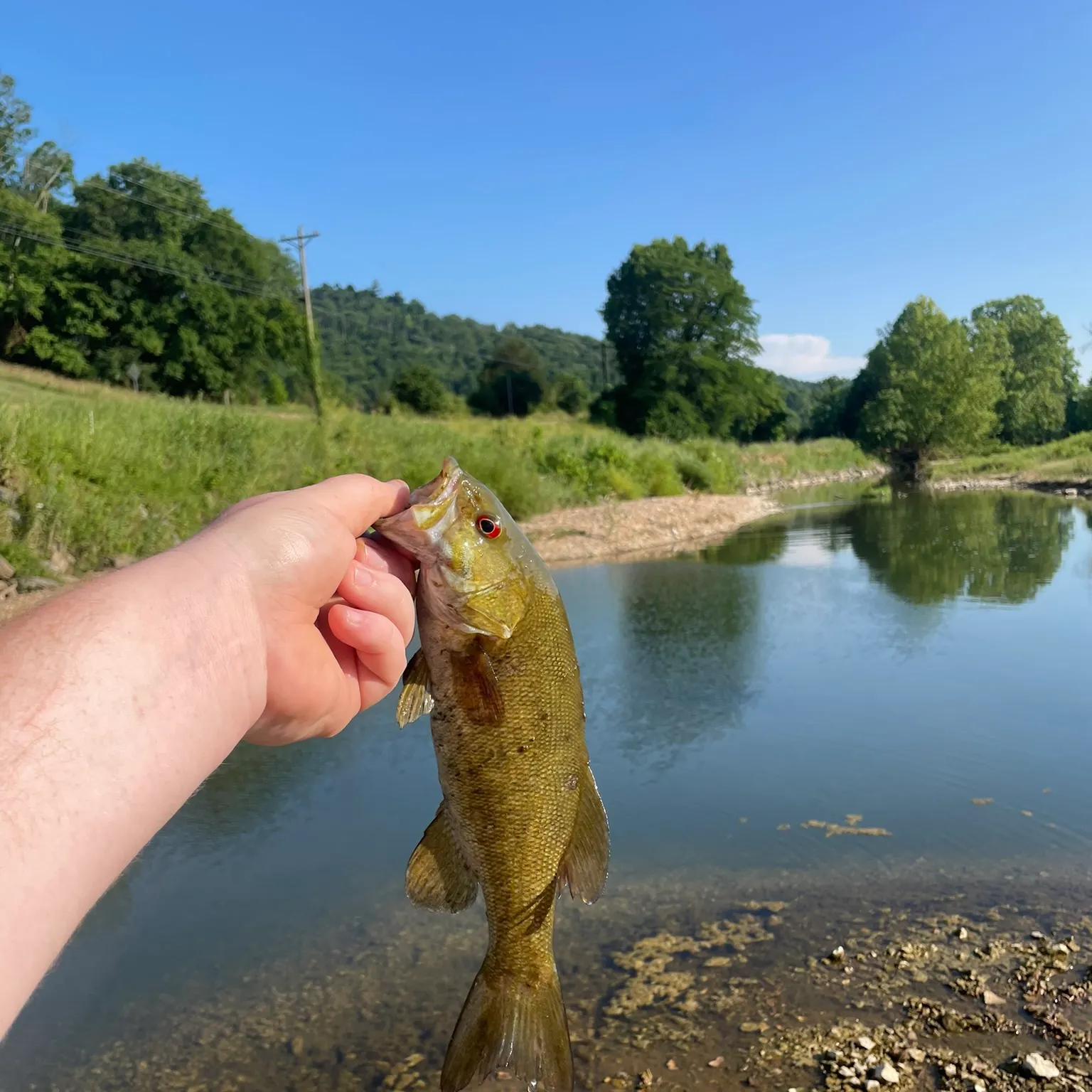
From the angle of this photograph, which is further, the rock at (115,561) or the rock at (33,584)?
the rock at (115,561)

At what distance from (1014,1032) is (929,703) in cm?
568

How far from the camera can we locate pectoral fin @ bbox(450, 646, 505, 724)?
215 centimetres

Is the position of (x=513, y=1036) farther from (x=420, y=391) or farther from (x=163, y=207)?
(x=163, y=207)

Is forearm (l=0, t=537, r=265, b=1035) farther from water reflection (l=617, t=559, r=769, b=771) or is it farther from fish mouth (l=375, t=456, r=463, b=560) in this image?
water reflection (l=617, t=559, r=769, b=771)

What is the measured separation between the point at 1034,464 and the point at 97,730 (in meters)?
61.6

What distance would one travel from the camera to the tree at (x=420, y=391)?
6022cm

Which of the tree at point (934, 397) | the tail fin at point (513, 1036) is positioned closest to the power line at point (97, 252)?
the tree at point (934, 397)

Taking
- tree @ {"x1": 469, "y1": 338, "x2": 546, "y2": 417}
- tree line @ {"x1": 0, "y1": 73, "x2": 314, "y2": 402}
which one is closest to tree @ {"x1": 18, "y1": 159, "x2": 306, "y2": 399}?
tree line @ {"x1": 0, "y1": 73, "x2": 314, "y2": 402}

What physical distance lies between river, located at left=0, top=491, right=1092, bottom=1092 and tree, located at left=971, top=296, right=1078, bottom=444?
217 feet

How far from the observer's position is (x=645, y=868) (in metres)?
6.35

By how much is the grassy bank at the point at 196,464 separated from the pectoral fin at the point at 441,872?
1175cm

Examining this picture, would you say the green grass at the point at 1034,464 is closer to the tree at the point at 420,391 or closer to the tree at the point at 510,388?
the tree at the point at 510,388

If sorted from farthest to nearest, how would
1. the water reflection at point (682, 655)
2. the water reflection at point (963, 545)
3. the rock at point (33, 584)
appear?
the water reflection at point (963, 545), the rock at point (33, 584), the water reflection at point (682, 655)

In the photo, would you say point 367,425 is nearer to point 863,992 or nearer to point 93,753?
point 863,992
